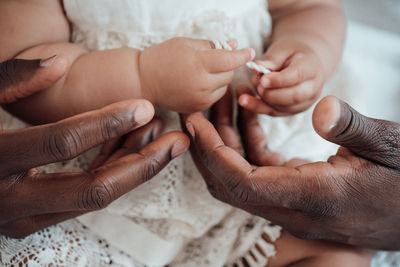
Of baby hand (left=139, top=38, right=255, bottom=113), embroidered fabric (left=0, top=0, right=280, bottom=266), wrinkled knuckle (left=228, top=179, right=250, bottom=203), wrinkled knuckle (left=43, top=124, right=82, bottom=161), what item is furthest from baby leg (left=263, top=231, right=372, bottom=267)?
wrinkled knuckle (left=43, top=124, right=82, bottom=161)

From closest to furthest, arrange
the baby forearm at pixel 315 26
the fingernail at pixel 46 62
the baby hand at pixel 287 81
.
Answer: the fingernail at pixel 46 62 < the baby hand at pixel 287 81 < the baby forearm at pixel 315 26

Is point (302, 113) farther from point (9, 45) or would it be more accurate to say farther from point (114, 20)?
point (9, 45)

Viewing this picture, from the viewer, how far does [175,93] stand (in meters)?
0.61

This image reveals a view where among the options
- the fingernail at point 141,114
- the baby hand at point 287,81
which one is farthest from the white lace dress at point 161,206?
the fingernail at point 141,114

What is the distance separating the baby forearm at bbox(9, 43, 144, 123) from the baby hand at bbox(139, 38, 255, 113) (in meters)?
0.03

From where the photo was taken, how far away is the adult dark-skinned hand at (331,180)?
0.49m

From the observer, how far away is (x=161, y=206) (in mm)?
728

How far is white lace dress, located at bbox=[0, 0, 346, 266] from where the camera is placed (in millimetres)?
718

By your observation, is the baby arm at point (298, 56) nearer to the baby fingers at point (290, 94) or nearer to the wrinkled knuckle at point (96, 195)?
the baby fingers at point (290, 94)

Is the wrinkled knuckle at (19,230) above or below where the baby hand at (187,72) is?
below

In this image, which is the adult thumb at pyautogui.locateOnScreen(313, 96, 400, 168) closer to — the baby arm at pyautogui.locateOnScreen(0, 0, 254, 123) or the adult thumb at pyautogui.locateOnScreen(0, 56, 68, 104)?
the baby arm at pyautogui.locateOnScreen(0, 0, 254, 123)

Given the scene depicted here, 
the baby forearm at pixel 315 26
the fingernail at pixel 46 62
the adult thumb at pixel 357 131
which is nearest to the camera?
the adult thumb at pixel 357 131

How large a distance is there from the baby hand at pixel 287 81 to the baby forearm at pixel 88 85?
0.74ft

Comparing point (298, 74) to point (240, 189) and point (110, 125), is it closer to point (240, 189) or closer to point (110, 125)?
point (240, 189)
